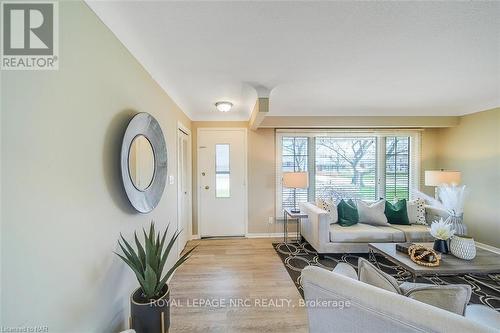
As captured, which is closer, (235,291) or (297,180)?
(235,291)

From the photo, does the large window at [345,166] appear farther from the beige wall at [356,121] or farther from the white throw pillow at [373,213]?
the white throw pillow at [373,213]

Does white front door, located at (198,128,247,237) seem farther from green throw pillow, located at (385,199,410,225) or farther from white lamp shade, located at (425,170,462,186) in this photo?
white lamp shade, located at (425,170,462,186)

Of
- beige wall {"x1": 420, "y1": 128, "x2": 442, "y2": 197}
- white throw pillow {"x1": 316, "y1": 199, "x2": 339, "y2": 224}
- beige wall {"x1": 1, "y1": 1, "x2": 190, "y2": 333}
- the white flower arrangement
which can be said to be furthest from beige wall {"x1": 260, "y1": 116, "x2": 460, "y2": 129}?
beige wall {"x1": 1, "y1": 1, "x2": 190, "y2": 333}

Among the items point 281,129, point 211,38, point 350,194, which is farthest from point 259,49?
point 350,194

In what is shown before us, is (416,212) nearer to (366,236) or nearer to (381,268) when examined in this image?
(366,236)

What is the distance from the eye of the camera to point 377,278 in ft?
3.92

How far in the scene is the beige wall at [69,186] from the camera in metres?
0.81

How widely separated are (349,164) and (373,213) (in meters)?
1.06

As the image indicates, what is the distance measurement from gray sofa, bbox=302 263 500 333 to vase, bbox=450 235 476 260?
3.72ft

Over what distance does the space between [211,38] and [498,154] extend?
4455 millimetres

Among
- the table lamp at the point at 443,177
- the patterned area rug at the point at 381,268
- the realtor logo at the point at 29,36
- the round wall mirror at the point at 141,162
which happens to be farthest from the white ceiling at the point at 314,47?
the patterned area rug at the point at 381,268

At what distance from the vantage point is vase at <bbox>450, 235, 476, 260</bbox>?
213cm

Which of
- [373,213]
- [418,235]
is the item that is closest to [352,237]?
[373,213]

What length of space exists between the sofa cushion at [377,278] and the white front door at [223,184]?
302 centimetres
